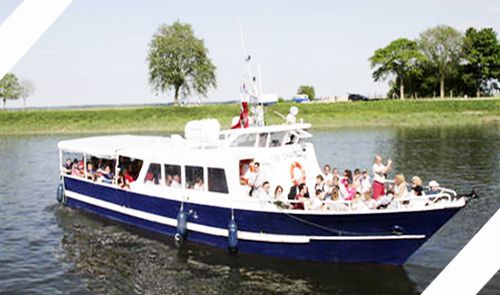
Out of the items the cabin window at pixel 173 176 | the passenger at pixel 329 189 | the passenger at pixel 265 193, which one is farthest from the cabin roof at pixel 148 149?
the passenger at pixel 329 189

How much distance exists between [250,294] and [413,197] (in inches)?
202

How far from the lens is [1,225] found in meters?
23.1

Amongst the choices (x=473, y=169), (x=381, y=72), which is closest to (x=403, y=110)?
(x=381, y=72)

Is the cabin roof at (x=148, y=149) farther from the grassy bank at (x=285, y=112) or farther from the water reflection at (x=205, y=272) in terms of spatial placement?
the grassy bank at (x=285, y=112)

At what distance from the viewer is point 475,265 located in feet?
15.4

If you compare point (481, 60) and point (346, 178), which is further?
point (481, 60)

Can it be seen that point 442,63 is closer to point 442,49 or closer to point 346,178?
point 442,49

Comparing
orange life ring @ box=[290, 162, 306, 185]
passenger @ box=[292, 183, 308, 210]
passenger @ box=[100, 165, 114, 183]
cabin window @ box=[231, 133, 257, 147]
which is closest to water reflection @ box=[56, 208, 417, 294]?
passenger @ box=[292, 183, 308, 210]

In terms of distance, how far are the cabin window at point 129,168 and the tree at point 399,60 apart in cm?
8393

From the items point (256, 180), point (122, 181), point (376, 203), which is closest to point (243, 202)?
point (256, 180)

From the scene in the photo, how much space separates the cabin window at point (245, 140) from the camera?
19516 mm

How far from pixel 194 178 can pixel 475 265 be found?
47.3 ft

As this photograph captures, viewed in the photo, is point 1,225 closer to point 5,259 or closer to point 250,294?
point 5,259

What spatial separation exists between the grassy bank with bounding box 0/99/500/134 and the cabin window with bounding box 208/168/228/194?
173 ft
